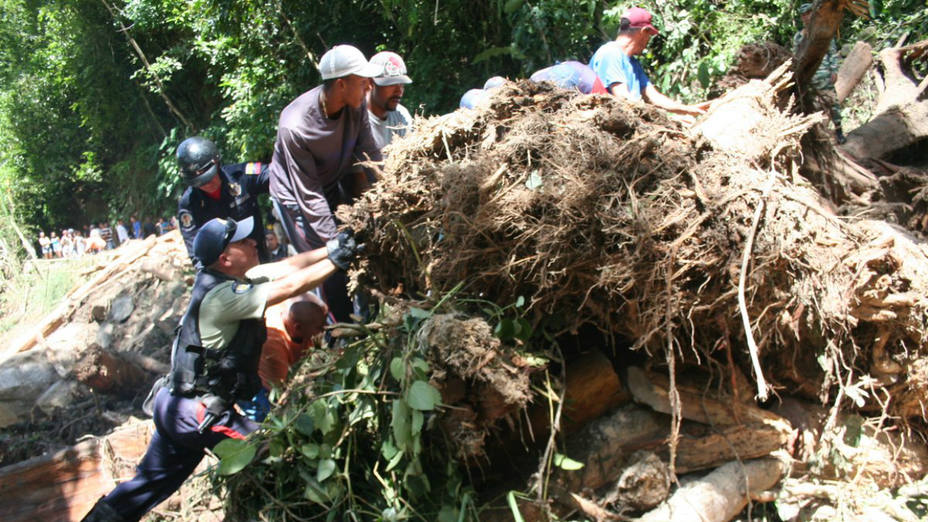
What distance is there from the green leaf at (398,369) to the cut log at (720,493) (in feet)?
3.72

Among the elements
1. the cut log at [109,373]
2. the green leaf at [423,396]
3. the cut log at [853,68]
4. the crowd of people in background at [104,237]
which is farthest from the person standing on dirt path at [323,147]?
the crowd of people in background at [104,237]

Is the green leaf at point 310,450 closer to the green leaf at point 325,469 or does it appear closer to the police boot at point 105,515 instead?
the green leaf at point 325,469

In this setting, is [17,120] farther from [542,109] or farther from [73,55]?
[542,109]

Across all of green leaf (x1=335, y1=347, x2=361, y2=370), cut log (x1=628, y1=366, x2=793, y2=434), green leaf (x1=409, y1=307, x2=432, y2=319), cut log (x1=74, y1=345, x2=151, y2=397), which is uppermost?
green leaf (x1=409, y1=307, x2=432, y2=319)

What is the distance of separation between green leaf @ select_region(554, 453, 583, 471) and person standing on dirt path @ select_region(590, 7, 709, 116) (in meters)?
2.71

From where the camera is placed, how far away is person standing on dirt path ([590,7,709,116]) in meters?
4.65

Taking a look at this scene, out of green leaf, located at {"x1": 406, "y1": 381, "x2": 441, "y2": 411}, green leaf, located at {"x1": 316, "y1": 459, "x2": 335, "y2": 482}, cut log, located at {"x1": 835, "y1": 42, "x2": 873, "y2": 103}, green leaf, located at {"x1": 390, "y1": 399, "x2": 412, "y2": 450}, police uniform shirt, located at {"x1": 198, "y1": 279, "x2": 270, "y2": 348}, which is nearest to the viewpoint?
green leaf, located at {"x1": 406, "y1": 381, "x2": 441, "y2": 411}

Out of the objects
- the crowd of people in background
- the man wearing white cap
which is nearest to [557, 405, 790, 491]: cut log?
the man wearing white cap

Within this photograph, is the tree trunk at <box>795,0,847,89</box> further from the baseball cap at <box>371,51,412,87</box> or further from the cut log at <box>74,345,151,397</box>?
the cut log at <box>74,345,151,397</box>

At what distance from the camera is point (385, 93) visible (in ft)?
14.3

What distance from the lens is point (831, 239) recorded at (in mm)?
2744

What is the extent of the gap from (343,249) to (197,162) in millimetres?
1871

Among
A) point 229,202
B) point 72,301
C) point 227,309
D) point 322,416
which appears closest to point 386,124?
point 229,202

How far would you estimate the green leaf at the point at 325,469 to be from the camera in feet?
8.94
